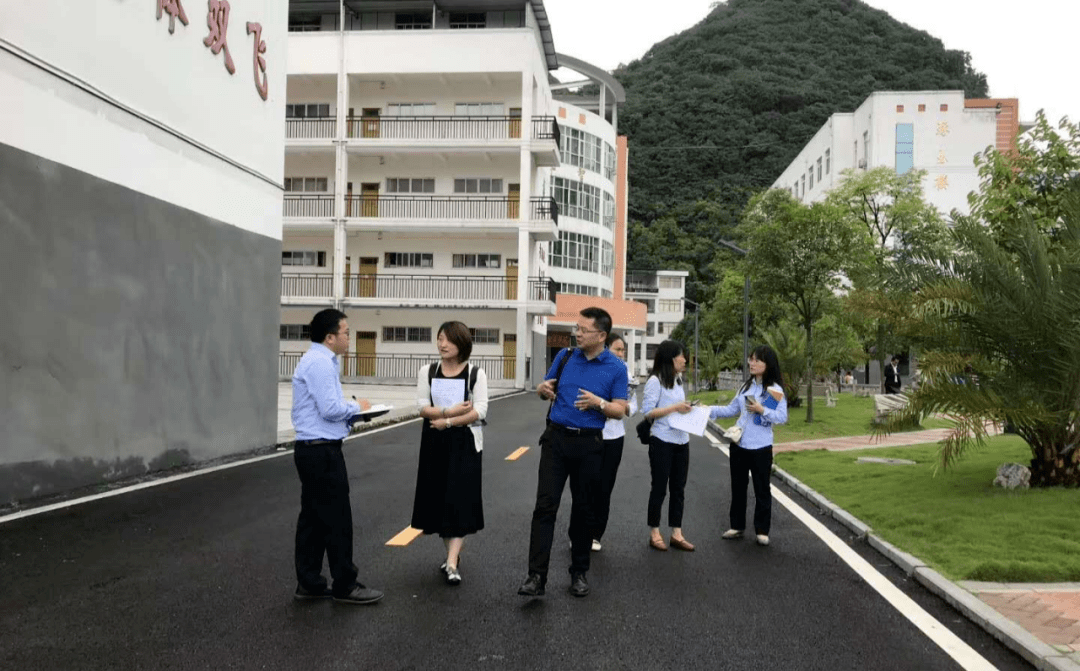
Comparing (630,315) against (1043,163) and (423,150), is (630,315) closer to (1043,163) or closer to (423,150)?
(423,150)

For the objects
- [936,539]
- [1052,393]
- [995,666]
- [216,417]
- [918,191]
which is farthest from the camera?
[918,191]

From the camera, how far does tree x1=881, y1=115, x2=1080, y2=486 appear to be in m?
8.54

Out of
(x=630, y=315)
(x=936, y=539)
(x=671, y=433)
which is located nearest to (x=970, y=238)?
(x=936, y=539)

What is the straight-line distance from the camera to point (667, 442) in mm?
7324

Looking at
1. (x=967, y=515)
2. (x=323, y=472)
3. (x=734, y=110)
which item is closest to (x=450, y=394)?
(x=323, y=472)

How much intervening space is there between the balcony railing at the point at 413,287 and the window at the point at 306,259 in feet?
4.54

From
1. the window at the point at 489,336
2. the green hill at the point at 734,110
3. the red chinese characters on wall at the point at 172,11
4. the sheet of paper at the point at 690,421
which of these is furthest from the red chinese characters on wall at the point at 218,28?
the green hill at the point at 734,110

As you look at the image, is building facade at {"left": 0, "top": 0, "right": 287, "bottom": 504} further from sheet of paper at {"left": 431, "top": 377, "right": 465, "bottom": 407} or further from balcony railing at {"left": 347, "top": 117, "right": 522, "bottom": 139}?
balcony railing at {"left": 347, "top": 117, "right": 522, "bottom": 139}

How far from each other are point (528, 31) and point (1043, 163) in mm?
27789

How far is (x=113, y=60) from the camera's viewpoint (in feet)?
33.0

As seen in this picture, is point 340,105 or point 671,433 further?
point 340,105

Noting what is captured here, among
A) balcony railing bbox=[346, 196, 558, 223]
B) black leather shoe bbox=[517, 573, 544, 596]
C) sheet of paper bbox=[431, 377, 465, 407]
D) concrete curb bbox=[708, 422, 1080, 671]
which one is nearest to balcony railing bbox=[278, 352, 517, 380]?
balcony railing bbox=[346, 196, 558, 223]

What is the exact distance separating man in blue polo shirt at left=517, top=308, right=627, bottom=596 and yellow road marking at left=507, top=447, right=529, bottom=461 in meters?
7.50

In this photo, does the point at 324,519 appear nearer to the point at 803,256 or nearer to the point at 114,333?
the point at 114,333
